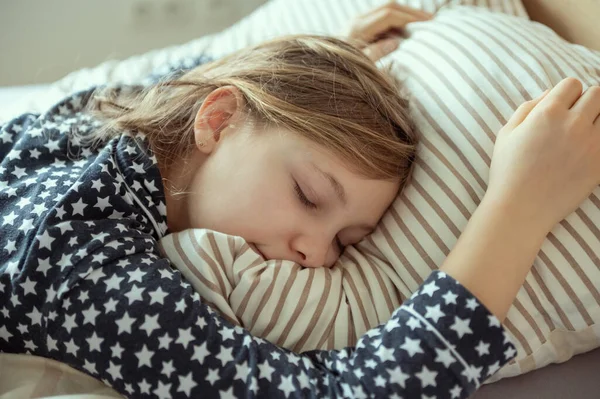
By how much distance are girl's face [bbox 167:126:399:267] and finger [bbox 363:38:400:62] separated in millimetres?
352

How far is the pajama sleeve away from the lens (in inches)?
27.0

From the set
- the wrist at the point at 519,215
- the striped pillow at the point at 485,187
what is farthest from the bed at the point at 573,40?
the wrist at the point at 519,215

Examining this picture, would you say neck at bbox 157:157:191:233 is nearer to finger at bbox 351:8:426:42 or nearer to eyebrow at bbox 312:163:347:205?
eyebrow at bbox 312:163:347:205

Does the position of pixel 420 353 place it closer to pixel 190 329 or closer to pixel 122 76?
pixel 190 329

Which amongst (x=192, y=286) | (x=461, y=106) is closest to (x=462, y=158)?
(x=461, y=106)

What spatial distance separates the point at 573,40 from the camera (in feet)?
3.66

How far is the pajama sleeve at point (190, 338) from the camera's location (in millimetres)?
686

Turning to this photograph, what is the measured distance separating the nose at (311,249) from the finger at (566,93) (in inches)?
14.1

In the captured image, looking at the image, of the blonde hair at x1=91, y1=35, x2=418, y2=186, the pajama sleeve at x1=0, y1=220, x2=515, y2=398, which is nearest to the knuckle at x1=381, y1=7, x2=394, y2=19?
the blonde hair at x1=91, y1=35, x2=418, y2=186

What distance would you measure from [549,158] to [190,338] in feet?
1.68

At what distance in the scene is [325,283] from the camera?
835mm

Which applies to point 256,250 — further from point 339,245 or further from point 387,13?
point 387,13

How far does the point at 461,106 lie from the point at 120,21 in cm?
150

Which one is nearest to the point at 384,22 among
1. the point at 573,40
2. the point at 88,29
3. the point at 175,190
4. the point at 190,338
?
the point at 573,40
